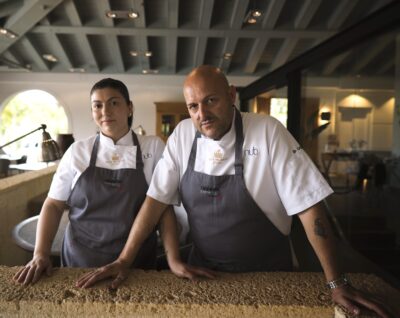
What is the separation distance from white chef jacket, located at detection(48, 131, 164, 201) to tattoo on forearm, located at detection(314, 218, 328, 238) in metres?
0.76

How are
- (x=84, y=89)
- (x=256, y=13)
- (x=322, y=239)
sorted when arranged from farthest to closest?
(x=84, y=89) < (x=256, y=13) < (x=322, y=239)

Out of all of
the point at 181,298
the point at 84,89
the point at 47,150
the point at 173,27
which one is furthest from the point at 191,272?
the point at 84,89

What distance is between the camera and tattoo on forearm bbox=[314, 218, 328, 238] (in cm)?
116

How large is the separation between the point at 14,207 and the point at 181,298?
7.31 ft

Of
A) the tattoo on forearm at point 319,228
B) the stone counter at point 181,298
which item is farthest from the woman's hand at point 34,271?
the tattoo on forearm at point 319,228

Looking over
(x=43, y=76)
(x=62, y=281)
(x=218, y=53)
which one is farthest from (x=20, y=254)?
(x=43, y=76)

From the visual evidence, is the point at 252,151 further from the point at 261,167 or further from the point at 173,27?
the point at 173,27

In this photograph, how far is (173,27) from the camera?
668 centimetres

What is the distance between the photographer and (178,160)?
147cm

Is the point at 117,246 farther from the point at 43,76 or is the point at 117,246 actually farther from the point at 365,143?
the point at 43,76

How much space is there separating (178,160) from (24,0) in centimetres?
593

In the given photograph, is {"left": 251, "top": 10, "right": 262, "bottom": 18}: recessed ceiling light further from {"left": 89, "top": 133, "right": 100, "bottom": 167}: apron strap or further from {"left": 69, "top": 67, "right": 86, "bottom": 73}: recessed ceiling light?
{"left": 69, "top": 67, "right": 86, "bottom": 73}: recessed ceiling light

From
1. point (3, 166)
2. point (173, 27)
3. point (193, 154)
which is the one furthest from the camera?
point (3, 166)

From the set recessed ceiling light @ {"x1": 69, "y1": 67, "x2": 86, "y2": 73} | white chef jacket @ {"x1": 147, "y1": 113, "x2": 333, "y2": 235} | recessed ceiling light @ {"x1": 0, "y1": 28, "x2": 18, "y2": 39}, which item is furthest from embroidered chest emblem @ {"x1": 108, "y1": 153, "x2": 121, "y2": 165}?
recessed ceiling light @ {"x1": 69, "y1": 67, "x2": 86, "y2": 73}
